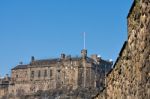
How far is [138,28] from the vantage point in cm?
1093

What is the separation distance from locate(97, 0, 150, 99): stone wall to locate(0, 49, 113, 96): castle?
125 m

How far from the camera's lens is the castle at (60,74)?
140625mm

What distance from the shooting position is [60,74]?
14300cm

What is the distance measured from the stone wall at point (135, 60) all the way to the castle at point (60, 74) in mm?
124695

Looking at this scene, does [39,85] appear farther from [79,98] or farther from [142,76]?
[142,76]

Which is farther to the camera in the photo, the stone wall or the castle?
the castle

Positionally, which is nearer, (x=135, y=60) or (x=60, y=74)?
(x=135, y=60)

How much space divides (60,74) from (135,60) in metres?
132

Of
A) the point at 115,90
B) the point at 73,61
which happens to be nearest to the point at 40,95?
the point at 73,61

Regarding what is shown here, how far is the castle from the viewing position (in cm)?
14062

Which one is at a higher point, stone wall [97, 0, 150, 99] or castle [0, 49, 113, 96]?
castle [0, 49, 113, 96]

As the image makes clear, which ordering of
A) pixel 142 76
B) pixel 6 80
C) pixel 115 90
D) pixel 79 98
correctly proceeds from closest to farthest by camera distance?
1. pixel 142 76
2. pixel 115 90
3. pixel 79 98
4. pixel 6 80

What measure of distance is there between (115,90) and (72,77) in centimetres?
12853

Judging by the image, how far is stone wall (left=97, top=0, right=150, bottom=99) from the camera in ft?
33.7
